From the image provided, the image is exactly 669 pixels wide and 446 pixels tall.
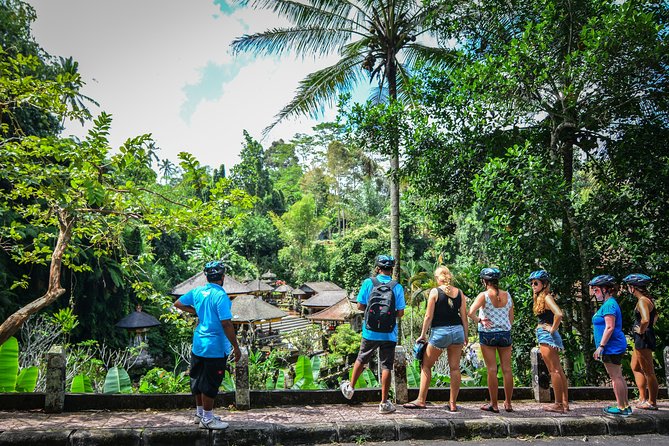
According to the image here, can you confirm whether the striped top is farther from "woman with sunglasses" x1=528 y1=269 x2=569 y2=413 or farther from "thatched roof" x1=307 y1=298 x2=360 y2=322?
"thatched roof" x1=307 y1=298 x2=360 y2=322

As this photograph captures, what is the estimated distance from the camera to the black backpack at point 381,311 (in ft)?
15.3

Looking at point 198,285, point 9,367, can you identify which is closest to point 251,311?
point 198,285

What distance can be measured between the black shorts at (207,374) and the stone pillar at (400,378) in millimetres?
2199

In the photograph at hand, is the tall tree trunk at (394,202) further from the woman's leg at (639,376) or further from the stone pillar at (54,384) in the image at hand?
the stone pillar at (54,384)

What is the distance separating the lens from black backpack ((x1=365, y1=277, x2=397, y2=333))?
465 cm

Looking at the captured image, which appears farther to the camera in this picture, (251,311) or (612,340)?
(251,311)

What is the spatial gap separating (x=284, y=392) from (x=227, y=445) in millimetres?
1256

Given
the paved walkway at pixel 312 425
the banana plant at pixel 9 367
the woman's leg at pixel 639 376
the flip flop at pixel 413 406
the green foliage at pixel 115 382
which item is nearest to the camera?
the paved walkway at pixel 312 425

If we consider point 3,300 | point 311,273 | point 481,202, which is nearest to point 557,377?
point 481,202

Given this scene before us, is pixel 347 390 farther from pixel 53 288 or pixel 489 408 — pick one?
pixel 53 288

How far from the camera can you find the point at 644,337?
491 centimetres

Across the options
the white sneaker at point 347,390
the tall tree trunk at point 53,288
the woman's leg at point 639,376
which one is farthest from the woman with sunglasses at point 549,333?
the tall tree trunk at point 53,288

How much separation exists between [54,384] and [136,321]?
11741 millimetres

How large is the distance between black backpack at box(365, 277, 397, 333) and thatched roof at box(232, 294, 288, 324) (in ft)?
39.7
